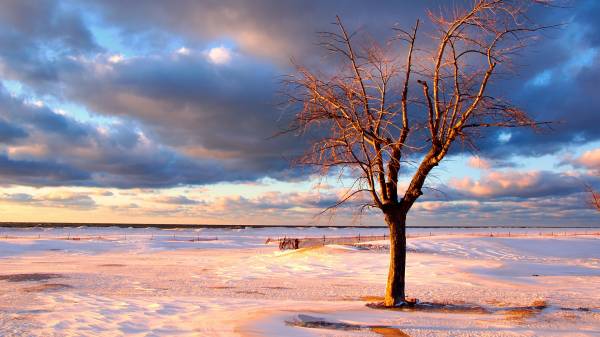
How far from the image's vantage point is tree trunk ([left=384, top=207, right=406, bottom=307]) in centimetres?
1595

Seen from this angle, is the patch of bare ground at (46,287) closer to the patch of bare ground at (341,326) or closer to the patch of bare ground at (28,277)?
the patch of bare ground at (28,277)

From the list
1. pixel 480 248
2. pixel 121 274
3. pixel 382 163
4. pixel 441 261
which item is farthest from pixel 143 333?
pixel 480 248

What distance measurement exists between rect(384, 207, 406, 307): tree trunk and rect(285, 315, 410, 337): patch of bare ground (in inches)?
136

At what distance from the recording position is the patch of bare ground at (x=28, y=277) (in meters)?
23.8

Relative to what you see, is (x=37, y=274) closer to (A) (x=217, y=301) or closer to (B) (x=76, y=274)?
(B) (x=76, y=274)

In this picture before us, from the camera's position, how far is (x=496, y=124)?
14.9 metres

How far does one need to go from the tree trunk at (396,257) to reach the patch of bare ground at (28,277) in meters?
15.9

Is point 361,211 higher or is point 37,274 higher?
point 361,211

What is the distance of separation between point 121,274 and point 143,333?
1718 centimetres

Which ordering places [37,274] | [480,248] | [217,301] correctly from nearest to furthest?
[217,301] < [37,274] < [480,248]

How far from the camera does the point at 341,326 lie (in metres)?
12.5

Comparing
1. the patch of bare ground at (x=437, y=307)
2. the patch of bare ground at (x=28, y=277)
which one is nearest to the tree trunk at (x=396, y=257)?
the patch of bare ground at (x=437, y=307)

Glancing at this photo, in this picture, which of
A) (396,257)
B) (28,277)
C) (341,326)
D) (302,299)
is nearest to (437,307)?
(396,257)

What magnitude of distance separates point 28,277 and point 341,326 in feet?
59.8
